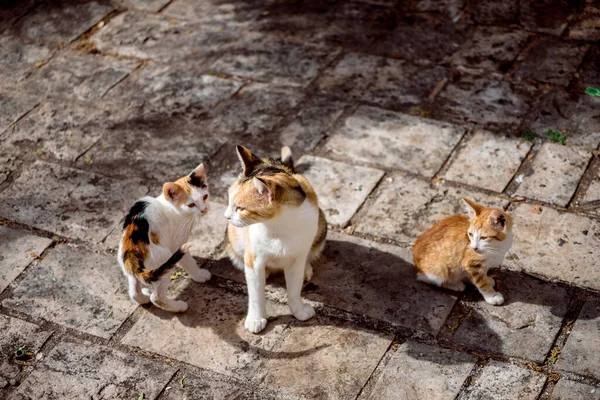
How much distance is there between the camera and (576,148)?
541 centimetres

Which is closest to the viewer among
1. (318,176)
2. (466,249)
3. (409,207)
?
(466,249)

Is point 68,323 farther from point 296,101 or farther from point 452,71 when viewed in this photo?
point 452,71

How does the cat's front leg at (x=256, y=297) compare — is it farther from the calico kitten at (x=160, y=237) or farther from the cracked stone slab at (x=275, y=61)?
the cracked stone slab at (x=275, y=61)

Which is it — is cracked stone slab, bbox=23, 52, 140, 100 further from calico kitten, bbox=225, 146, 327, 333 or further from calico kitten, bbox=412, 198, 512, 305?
calico kitten, bbox=412, 198, 512, 305

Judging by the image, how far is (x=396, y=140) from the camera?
18.4 ft

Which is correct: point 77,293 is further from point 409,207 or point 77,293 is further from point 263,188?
point 409,207

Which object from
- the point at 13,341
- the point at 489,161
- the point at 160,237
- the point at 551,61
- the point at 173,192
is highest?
the point at 173,192

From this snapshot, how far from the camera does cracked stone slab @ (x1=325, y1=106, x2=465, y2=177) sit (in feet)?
17.7

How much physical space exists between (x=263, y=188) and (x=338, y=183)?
1648mm

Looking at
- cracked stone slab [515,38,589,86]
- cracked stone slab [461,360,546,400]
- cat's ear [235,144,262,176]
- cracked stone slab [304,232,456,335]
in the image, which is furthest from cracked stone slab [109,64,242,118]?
cracked stone slab [461,360,546,400]

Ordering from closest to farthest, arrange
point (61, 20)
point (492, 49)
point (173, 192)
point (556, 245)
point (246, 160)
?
point (246, 160) < point (173, 192) < point (556, 245) < point (492, 49) < point (61, 20)

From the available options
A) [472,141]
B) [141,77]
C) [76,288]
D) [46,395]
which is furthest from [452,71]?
[46,395]

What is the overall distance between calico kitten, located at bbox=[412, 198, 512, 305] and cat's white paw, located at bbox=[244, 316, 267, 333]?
952mm

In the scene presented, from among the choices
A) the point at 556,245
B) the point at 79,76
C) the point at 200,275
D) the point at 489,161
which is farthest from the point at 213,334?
the point at 79,76
